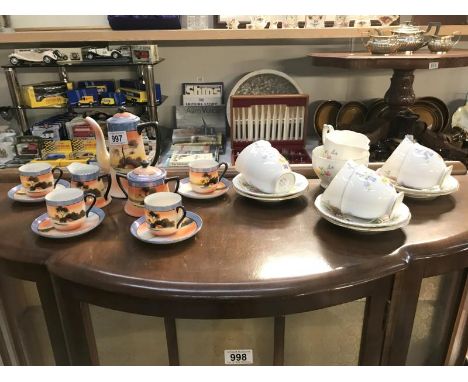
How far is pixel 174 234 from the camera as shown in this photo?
2.72ft

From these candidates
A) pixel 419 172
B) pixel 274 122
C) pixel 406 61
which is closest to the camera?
pixel 419 172

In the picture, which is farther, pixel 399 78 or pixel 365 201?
pixel 399 78

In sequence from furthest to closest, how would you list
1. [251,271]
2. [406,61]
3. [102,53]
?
[102,53]
[406,61]
[251,271]

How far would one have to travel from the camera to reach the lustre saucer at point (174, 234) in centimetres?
81

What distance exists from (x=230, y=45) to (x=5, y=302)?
6.14 feet

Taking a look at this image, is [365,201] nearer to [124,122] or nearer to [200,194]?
[200,194]

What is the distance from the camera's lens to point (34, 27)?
2311 mm

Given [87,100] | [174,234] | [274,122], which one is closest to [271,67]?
[274,122]

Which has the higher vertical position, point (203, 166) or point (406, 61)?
point (406, 61)

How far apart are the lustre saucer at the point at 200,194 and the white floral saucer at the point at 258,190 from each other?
39 mm

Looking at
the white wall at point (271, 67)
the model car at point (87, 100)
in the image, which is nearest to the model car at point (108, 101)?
the model car at point (87, 100)

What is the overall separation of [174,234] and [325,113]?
5.91ft
